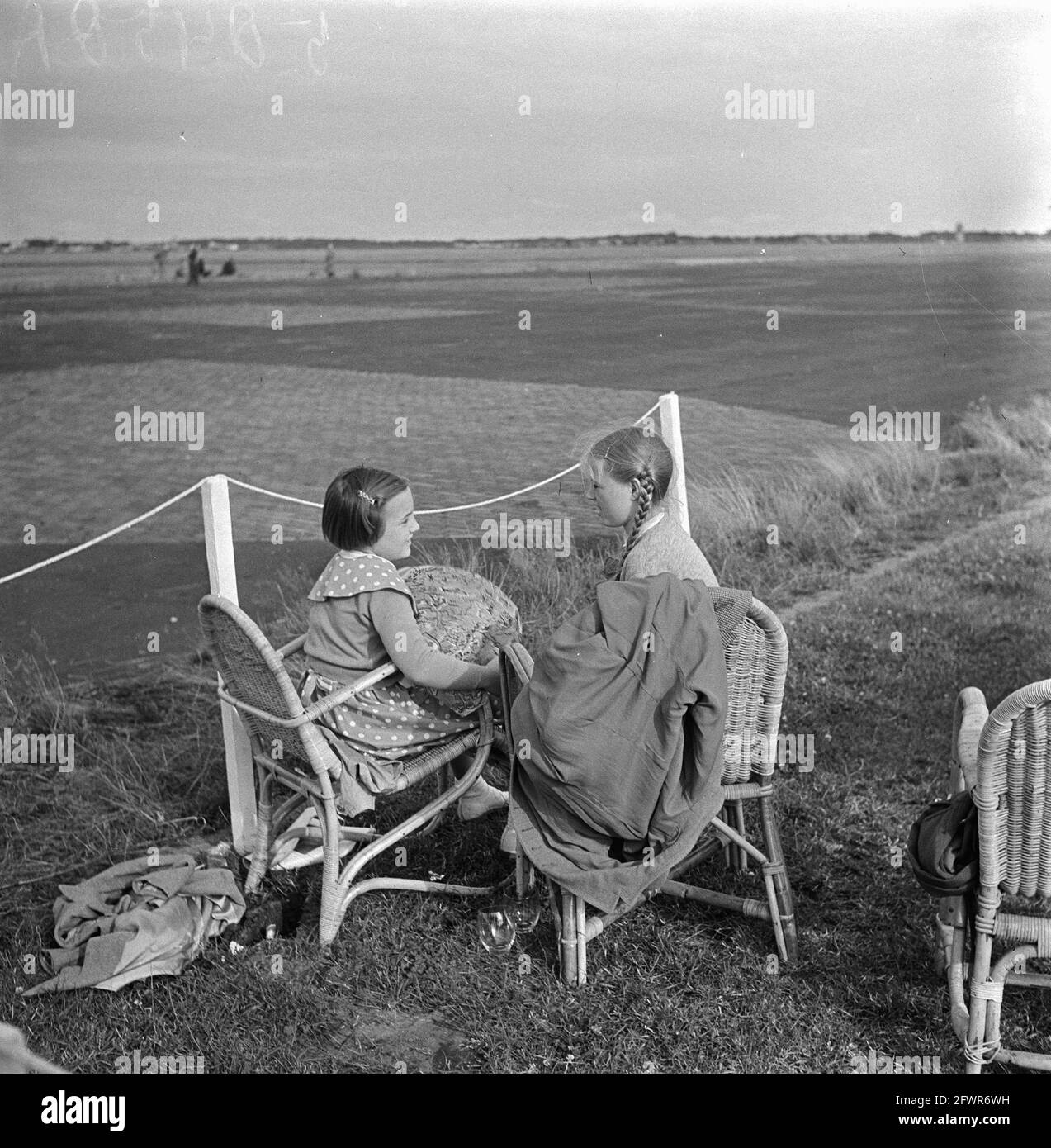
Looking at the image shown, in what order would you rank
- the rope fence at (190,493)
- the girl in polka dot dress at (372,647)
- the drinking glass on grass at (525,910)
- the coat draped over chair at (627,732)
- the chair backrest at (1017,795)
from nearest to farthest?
the chair backrest at (1017,795) → the coat draped over chair at (627,732) → the girl in polka dot dress at (372,647) → the drinking glass on grass at (525,910) → the rope fence at (190,493)

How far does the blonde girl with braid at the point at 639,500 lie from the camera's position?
301 centimetres

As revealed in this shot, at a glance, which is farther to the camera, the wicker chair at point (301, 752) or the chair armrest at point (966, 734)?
the wicker chair at point (301, 752)

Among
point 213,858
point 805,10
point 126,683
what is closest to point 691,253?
point 805,10

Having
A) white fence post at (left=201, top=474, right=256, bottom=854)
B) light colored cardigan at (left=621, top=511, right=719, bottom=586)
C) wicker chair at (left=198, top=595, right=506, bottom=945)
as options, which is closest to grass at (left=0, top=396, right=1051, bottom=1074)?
wicker chair at (left=198, top=595, right=506, bottom=945)

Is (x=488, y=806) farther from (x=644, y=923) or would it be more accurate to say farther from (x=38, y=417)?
(x=38, y=417)

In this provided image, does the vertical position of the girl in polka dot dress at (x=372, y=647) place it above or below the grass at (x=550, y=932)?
above

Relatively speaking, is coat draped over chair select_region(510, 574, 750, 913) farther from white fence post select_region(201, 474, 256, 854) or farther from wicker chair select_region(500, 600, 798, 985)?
white fence post select_region(201, 474, 256, 854)

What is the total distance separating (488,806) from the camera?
12.8 ft

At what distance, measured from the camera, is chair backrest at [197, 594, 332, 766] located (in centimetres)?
301

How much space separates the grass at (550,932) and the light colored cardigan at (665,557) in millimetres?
940

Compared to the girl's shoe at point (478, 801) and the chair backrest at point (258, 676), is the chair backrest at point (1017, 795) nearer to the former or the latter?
the chair backrest at point (258, 676)

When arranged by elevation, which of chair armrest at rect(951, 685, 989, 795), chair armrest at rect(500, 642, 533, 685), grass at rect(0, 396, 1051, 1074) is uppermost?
chair armrest at rect(500, 642, 533, 685)

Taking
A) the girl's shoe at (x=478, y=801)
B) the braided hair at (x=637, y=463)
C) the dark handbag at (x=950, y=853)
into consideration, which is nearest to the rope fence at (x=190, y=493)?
the braided hair at (x=637, y=463)

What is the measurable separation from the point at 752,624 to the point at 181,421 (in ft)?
40.6
